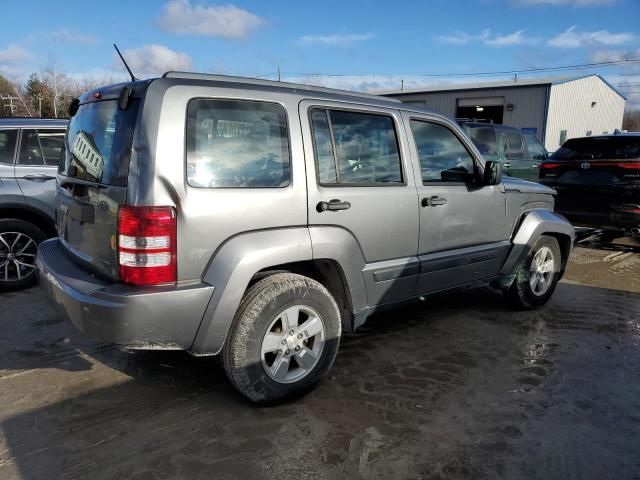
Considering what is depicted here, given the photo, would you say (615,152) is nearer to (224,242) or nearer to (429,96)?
(224,242)

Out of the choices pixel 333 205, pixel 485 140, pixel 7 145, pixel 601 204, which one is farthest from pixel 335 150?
pixel 485 140

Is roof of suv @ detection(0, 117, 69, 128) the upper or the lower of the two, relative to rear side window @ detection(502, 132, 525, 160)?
lower

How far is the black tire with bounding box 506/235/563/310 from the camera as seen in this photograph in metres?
4.72

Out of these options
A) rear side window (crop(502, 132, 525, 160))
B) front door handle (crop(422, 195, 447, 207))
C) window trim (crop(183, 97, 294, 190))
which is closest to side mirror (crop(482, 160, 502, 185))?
front door handle (crop(422, 195, 447, 207))

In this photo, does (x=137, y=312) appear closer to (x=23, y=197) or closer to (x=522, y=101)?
(x=23, y=197)

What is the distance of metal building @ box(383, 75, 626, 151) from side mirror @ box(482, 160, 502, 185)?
21.2 metres

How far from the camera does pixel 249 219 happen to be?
2.76 m

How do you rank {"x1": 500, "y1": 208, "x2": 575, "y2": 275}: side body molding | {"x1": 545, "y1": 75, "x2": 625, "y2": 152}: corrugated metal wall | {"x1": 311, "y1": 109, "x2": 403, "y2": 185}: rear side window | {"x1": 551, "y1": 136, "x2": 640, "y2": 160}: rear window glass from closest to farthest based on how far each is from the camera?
{"x1": 311, "y1": 109, "x2": 403, "y2": 185}: rear side window < {"x1": 500, "y1": 208, "x2": 575, "y2": 275}: side body molding < {"x1": 551, "y1": 136, "x2": 640, "y2": 160}: rear window glass < {"x1": 545, "y1": 75, "x2": 625, "y2": 152}: corrugated metal wall

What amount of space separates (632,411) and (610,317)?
6.42 ft

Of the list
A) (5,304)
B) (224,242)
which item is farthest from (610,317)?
(5,304)

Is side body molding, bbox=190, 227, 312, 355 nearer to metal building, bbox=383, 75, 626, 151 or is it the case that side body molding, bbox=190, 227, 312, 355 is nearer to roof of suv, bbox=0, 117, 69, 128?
roof of suv, bbox=0, 117, 69, 128

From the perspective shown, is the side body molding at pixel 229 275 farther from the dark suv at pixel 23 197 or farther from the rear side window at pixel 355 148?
the dark suv at pixel 23 197

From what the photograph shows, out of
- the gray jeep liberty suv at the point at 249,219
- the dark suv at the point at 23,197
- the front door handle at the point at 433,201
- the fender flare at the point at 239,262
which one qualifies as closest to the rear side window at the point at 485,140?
the gray jeep liberty suv at the point at 249,219

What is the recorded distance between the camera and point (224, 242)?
8.84 ft
